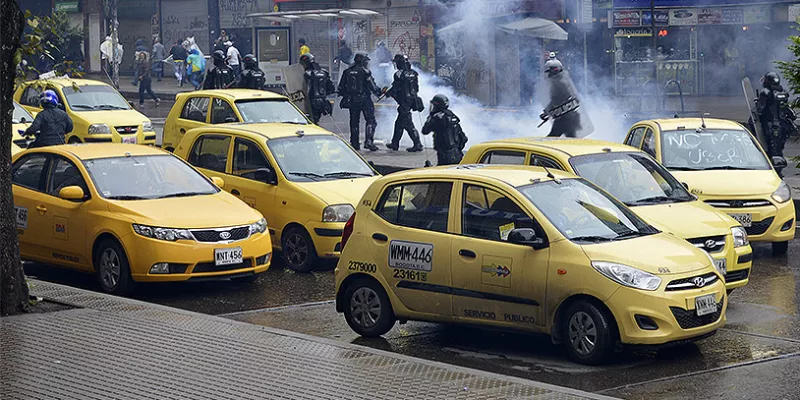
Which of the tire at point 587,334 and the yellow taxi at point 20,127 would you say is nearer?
the tire at point 587,334

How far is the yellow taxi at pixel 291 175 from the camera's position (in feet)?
42.3

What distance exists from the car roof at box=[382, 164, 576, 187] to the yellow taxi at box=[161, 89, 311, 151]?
937 cm

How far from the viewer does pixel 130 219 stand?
11.5 meters

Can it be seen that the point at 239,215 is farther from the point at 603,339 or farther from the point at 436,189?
the point at 603,339

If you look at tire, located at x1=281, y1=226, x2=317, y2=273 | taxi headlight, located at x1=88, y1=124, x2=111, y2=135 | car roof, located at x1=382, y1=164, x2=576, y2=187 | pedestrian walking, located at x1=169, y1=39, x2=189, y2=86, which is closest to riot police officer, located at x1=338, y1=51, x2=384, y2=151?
taxi headlight, located at x1=88, y1=124, x2=111, y2=135

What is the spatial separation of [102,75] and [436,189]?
46.0 metres

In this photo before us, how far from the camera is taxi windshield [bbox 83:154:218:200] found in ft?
39.8

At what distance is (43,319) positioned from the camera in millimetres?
9578

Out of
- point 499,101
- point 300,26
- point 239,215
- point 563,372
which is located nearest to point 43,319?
point 239,215

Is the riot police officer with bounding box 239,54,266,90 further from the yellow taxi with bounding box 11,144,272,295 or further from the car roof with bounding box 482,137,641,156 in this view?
the car roof with bounding box 482,137,641,156

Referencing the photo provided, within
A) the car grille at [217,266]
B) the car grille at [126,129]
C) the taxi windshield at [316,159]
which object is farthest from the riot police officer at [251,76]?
the car grille at [217,266]

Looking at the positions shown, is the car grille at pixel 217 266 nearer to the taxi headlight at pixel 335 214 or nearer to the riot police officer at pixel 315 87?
the taxi headlight at pixel 335 214

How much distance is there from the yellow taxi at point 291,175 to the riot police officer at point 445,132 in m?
2.84

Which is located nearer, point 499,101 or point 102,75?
point 499,101
